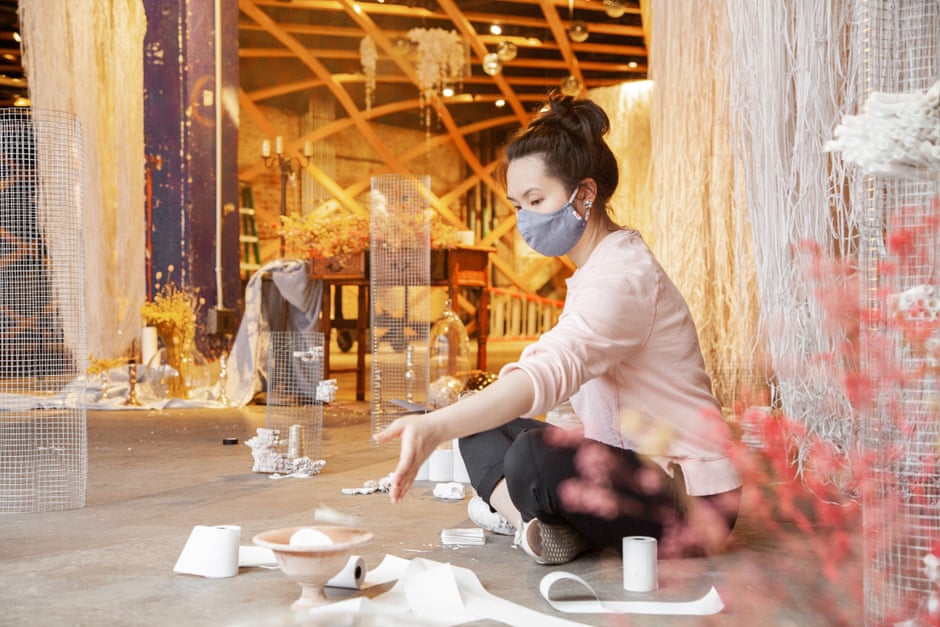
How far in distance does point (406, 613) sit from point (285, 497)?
99 cm

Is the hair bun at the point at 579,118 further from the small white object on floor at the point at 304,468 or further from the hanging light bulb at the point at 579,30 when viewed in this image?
the hanging light bulb at the point at 579,30

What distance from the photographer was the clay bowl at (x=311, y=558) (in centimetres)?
129

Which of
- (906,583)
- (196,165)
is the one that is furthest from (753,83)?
(196,165)

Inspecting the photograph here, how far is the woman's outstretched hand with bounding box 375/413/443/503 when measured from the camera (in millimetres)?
990

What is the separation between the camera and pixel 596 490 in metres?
1.50

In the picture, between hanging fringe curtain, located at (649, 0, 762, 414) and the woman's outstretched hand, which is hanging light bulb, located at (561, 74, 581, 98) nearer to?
hanging fringe curtain, located at (649, 0, 762, 414)

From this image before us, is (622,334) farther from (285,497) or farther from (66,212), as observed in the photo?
(66,212)

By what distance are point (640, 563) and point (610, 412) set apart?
242 millimetres

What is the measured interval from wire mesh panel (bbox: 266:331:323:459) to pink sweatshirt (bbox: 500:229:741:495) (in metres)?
1.29

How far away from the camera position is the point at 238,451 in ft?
9.95

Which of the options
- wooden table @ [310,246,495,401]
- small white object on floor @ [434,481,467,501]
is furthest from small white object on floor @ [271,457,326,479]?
wooden table @ [310,246,495,401]

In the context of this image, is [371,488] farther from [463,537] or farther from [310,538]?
[310,538]

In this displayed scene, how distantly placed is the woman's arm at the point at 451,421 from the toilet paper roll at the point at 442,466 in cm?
137

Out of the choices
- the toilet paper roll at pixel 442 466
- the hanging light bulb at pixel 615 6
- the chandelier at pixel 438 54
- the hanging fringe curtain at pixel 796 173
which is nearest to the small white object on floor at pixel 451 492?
the toilet paper roll at pixel 442 466
